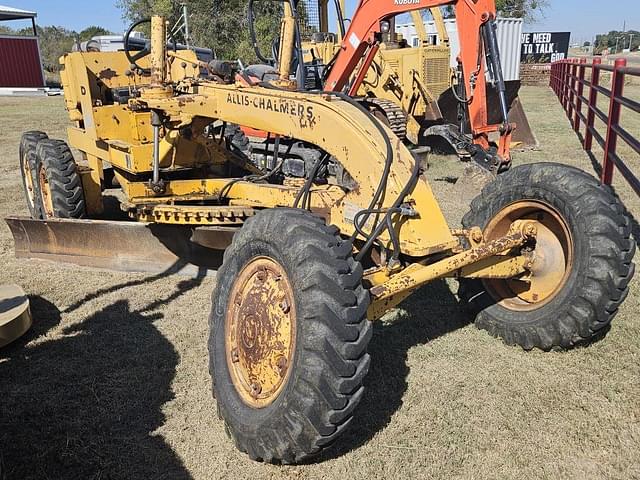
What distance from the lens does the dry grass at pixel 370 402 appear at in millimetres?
3045

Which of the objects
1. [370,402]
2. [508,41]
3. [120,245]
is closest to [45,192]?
[120,245]

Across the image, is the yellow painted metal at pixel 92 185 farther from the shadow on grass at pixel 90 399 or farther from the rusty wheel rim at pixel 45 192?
the shadow on grass at pixel 90 399

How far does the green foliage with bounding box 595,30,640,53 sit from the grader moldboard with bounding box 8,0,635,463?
97606 mm

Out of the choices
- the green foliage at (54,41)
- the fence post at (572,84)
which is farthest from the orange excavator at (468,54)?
the green foliage at (54,41)

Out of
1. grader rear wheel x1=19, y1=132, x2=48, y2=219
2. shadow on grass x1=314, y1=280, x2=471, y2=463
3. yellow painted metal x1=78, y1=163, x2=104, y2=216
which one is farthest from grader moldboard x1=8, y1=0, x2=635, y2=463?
grader rear wheel x1=19, y1=132, x2=48, y2=219

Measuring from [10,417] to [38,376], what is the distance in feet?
1.56

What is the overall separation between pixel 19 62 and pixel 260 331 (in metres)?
34.0

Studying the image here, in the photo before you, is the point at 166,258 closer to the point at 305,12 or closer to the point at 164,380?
the point at 164,380

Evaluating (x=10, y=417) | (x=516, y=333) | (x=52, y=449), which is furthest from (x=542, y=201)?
(x=10, y=417)

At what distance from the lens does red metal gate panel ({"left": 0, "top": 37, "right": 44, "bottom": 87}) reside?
31.5 m

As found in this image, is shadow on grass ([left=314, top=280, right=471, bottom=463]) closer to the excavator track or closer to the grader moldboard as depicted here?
the grader moldboard

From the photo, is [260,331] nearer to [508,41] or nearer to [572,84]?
[572,84]

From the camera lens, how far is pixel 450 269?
3.33 metres

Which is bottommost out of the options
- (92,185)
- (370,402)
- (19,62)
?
(370,402)
